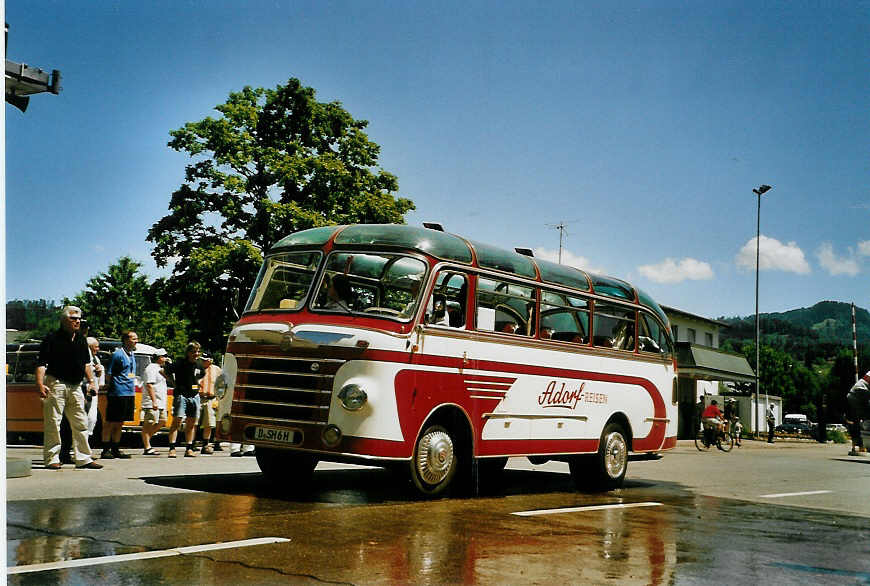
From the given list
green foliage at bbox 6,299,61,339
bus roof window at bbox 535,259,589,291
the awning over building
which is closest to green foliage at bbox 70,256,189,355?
the awning over building

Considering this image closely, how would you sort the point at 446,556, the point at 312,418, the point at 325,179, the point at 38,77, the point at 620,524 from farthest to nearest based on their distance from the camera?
the point at 325,179, the point at 38,77, the point at 312,418, the point at 620,524, the point at 446,556

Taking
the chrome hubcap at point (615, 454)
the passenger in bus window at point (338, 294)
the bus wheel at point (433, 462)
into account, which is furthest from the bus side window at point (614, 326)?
the passenger in bus window at point (338, 294)

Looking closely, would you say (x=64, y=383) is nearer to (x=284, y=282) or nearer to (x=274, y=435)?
(x=284, y=282)

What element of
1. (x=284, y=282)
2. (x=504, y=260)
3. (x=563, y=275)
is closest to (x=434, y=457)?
(x=284, y=282)

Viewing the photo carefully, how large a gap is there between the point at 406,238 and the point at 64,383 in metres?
5.14

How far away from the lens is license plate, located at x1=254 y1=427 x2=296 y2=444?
10.2 m

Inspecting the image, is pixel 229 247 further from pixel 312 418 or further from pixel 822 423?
pixel 822 423

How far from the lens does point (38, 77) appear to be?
10.9 m

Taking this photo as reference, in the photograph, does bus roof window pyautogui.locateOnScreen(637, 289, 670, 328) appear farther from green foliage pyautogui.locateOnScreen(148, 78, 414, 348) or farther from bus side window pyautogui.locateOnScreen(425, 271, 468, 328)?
green foliage pyautogui.locateOnScreen(148, 78, 414, 348)

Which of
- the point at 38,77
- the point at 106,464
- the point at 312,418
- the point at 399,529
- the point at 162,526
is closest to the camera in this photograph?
the point at 162,526

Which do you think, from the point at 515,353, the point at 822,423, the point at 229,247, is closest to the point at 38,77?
the point at 515,353

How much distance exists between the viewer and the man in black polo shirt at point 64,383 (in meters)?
12.4

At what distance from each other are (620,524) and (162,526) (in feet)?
14.3

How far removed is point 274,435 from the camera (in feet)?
33.7
